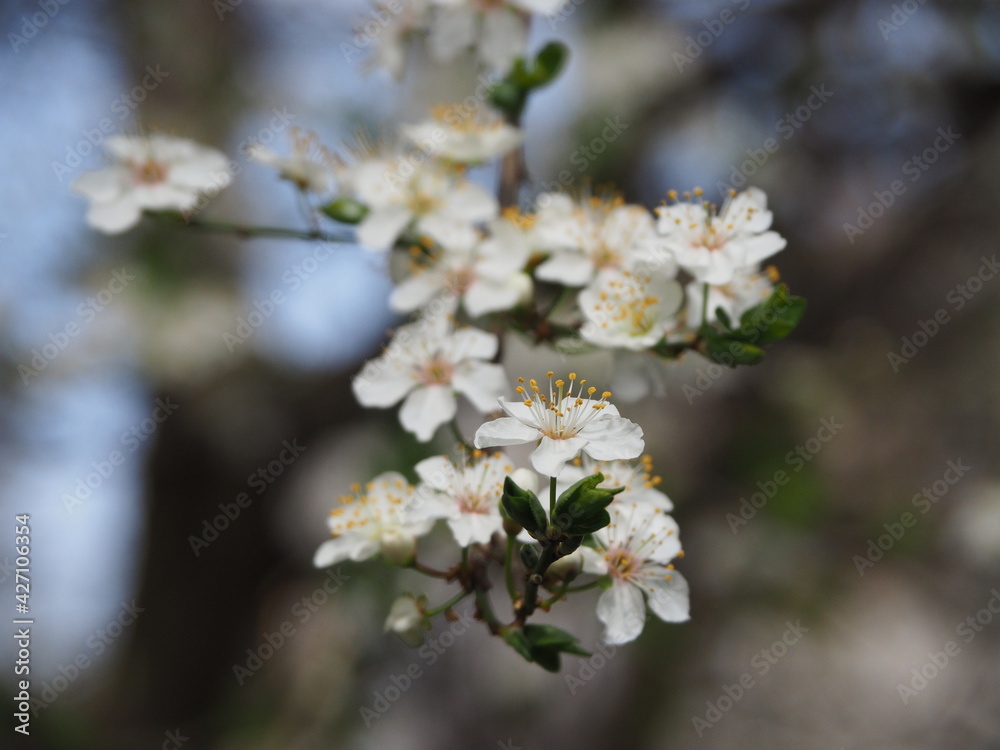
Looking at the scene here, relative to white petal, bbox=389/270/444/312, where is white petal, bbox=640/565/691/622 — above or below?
below

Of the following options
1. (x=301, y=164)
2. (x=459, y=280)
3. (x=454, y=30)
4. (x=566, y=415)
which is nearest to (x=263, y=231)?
(x=301, y=164)

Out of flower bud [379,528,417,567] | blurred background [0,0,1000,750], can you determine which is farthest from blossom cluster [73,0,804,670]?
blurred background [0,0,1000,750]

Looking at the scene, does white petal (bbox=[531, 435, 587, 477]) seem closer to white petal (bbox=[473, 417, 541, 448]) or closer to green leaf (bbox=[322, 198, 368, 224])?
white petal (bbox=[473, 417, 541, 448])

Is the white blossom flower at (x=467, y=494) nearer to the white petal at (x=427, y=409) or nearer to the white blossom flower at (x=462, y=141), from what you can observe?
the white petal at (x=427, y=409)

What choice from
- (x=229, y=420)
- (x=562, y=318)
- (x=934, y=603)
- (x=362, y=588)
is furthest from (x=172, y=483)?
(x=934, y=603)

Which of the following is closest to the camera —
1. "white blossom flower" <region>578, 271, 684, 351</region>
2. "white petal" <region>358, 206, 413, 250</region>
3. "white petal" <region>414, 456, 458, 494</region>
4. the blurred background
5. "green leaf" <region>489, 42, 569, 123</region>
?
"white petal" <region>414, 456, 458, 494</region>

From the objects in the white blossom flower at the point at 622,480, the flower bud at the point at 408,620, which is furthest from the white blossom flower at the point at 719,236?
the flower bud at the point at 408,620

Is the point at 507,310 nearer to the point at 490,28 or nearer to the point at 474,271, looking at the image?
the point at 474,271
